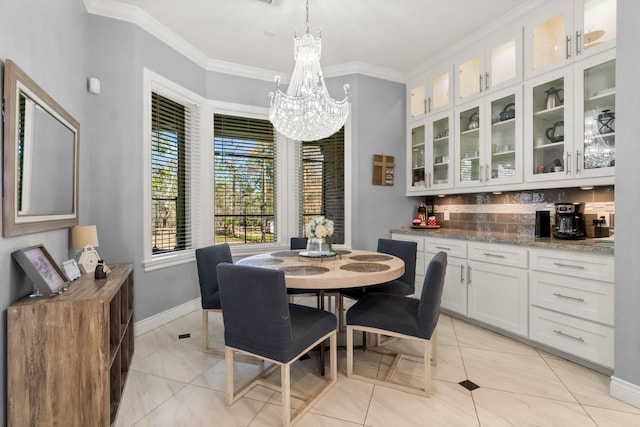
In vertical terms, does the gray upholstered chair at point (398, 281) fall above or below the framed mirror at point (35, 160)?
below

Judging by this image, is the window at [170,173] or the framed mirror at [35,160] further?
the window at [170,173]

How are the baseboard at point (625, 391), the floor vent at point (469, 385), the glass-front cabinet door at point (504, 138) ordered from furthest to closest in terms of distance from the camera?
the glass-front cabinet door at point (504, 138), the floor vent at point (469, 385), the baseboard at point (625, 391)

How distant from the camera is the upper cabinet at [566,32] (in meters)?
2.46

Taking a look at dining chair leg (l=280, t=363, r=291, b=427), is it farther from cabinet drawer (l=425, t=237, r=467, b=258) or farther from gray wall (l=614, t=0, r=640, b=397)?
cabinet drawer (l=425, t=237, r=467, b=258)

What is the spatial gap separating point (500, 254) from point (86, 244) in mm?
3235

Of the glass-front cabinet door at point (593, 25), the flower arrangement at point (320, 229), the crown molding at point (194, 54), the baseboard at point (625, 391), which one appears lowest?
the baseboard at point (625, 391)

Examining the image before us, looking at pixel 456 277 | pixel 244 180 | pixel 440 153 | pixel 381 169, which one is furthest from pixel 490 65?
pixel 244 180

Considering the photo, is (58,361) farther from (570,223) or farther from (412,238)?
(570,223)

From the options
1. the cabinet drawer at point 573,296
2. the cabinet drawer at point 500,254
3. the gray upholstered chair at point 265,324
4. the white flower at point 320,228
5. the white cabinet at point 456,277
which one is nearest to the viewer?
the gray upholstered chair at point 265,324

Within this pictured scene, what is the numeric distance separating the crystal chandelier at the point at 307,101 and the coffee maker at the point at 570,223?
6.54ft

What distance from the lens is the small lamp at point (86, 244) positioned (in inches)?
87.0

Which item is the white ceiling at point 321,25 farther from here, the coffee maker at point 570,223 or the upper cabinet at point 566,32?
the coffee maker at point 570,223

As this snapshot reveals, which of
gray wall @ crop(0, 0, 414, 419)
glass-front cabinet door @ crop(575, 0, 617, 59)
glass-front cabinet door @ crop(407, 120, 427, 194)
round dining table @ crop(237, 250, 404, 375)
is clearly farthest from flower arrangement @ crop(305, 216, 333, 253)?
glass-front cabinet door @ crop(575, 0, 617, 59)

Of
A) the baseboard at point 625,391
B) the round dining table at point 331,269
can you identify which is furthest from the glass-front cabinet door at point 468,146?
the baseboard at point 625,391
